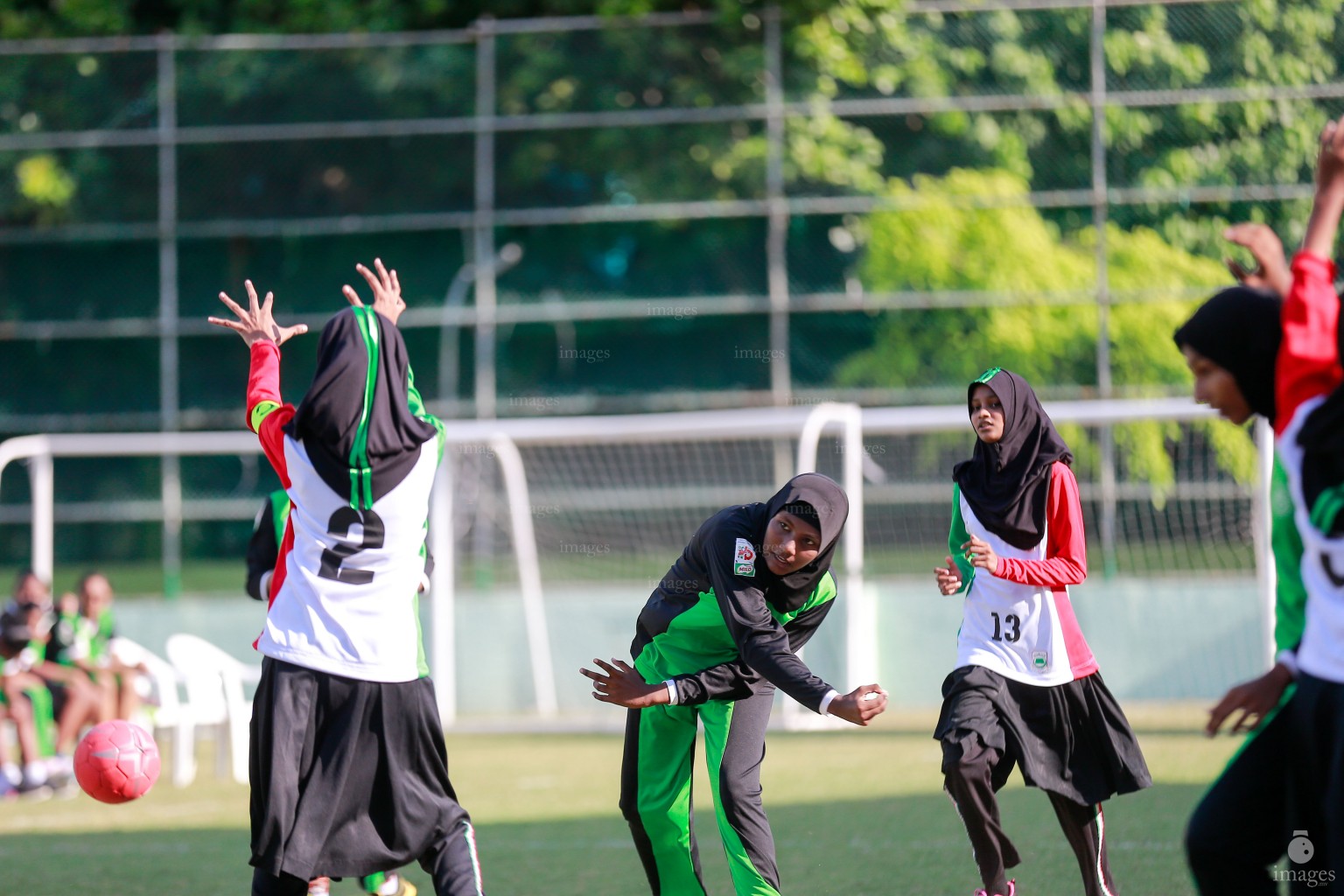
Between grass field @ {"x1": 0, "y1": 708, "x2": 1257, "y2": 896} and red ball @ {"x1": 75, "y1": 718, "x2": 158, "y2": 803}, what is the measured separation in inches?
43.7

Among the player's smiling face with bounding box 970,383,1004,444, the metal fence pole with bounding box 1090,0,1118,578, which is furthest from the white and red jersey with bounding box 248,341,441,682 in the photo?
the metal fence pole with bounding box 1090,0,1118,578

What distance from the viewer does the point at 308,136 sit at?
18.2 meters

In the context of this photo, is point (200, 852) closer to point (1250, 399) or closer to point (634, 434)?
point (1250, 399)

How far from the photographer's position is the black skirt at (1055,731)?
5.77 m

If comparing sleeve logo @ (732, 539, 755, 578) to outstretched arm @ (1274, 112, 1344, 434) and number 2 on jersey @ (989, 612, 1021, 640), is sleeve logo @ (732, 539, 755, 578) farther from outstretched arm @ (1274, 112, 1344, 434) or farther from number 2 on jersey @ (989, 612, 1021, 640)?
outstretched arm @ (1274, 112, 1344, 434)

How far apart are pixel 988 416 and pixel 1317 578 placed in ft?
7.81

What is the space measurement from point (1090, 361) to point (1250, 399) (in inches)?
520

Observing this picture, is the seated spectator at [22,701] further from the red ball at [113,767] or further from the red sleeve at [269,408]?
the red sleeve at [269,408]

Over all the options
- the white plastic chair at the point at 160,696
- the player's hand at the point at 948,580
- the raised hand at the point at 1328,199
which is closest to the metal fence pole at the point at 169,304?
the white plastic chair at the point at 160,696

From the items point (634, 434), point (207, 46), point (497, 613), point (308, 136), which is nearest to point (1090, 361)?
point (634, 434)

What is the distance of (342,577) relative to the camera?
4.72 m

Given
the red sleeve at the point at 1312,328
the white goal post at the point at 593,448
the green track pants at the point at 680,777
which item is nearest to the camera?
the red sleeve at the point at 1312,328

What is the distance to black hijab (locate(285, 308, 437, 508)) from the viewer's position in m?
4.63

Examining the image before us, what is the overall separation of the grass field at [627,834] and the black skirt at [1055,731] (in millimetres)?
688
